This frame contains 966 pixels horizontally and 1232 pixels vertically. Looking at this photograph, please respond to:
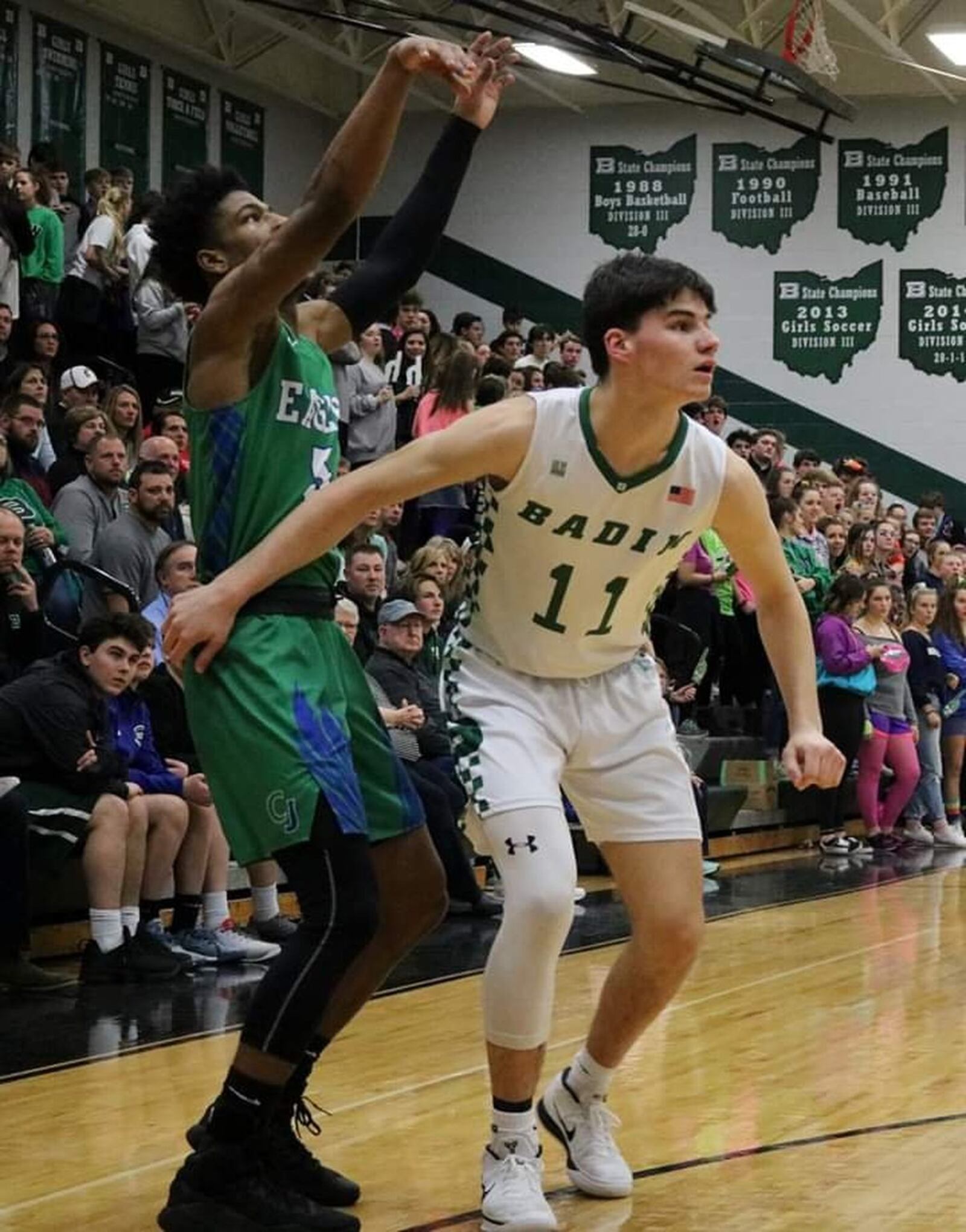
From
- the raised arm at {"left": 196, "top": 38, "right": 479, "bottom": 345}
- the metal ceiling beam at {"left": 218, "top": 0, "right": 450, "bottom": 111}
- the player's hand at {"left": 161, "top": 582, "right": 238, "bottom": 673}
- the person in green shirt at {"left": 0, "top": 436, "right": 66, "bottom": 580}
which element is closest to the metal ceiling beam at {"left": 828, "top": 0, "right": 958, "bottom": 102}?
the metal ceiling beam at {"left": 218, "top": 0, "right": 450, "bottom": 111}

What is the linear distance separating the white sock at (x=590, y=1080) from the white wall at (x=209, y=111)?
1365cm

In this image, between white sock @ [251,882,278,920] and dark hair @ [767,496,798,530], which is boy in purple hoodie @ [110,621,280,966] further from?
dark hair @ [767,496,798,530]

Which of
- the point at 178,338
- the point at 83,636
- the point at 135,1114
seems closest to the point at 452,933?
the point at 83,636

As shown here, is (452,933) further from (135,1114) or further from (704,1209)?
(704,1209)

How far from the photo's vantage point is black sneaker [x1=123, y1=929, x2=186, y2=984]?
22.3 ft

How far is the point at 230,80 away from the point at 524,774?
16.6m

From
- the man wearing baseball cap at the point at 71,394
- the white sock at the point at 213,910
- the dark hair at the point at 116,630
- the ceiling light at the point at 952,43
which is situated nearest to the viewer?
the dark hair at the point at 116,630

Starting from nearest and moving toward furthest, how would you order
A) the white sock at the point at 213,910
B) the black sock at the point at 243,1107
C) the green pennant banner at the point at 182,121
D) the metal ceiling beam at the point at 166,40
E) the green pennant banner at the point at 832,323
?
the black sock at the point at 243,1107 → the white sock at the point at 213,910 → the metal ceiling beam at the point at 166,40 → the green pennant banner at the point at 182,121 → the green pennant banner at the point at 832,323

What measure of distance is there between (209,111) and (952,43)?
659 centimetres

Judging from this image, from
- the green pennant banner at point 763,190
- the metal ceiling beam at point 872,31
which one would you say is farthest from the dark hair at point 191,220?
the green pennant banner at point 763,190

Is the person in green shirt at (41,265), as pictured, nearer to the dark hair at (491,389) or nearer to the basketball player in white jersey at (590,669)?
the dark hair at (491,389)

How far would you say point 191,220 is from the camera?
3.77 meters

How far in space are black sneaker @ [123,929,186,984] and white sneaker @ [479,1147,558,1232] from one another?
10.8ft

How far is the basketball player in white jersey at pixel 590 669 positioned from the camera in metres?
3.69
